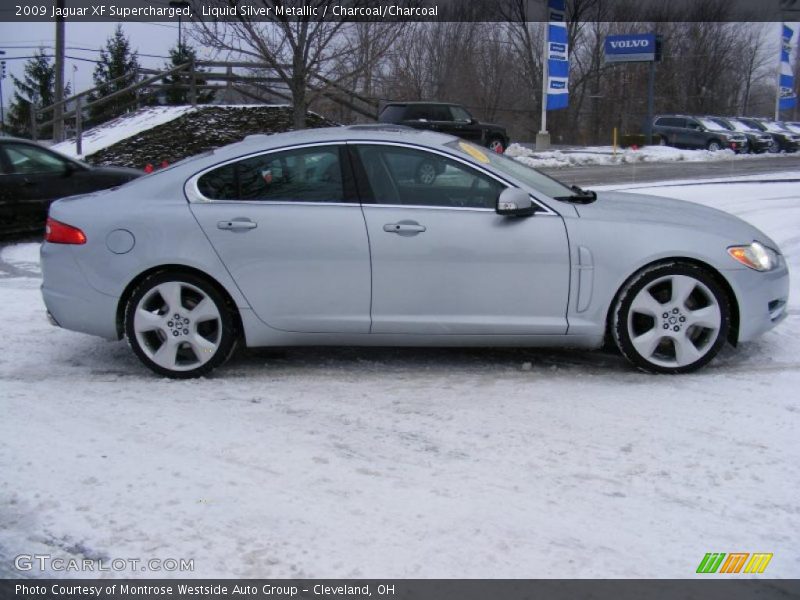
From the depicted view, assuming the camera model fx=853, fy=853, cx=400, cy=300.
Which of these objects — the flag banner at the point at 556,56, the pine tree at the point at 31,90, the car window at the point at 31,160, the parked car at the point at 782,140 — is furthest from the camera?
the pine tree at the point at 31,90

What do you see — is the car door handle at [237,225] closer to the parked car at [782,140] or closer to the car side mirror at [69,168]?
the car side mirror at [69,168]

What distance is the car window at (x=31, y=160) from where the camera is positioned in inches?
390

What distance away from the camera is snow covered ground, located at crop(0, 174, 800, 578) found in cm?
303

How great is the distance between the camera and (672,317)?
486cm

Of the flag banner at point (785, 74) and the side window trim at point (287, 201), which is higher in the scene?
the flag banner at point (785, 74)

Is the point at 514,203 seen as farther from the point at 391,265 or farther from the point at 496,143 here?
the point at 496,143

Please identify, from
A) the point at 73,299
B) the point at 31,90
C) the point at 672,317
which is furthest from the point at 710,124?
the point at 31,90

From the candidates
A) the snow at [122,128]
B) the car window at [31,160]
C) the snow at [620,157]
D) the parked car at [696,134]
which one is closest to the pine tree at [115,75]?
the snow at [122,128]

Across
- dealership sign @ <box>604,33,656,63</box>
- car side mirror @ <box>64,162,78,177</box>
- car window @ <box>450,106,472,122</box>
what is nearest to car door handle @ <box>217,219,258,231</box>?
car side mirror @ <box>64,162,78,177</box>

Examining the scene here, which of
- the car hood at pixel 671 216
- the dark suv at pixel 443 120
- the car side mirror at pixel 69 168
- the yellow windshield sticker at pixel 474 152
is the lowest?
the car hood at pixel 671 216

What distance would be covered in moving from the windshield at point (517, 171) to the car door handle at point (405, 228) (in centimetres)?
57

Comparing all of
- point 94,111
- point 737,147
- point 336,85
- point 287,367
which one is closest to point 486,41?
point 737,147

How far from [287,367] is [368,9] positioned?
1018cm
